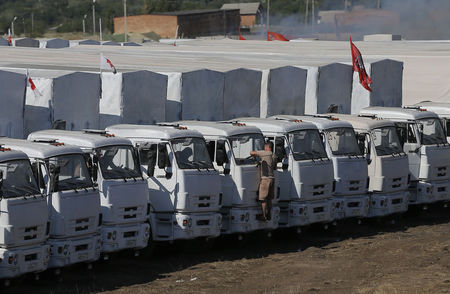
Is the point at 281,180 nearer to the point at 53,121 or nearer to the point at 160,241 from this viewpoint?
the point at 160,241

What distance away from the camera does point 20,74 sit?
2062cm

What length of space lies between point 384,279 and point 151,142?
5.12 m

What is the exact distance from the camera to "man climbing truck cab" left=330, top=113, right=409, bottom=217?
22.2 meters

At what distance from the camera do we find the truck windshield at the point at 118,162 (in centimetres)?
1717

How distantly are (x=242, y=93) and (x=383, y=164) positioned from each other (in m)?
4.83

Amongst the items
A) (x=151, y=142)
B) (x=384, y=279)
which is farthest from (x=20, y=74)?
(x=384, y=279)

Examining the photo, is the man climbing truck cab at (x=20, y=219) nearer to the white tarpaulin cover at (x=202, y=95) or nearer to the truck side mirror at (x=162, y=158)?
the truck side mirror at (x=162, y=158)

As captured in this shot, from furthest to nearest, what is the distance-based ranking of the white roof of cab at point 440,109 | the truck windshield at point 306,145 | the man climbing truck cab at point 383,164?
the white roof of cab at point 440,109 → the man climbing truck cab at point 383,164 → the truck windshield at point 306,145

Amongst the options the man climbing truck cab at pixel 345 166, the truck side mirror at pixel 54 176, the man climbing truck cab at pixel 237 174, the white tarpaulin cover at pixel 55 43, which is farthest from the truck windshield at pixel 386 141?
the white tarpaulin cover at pixel 55 43

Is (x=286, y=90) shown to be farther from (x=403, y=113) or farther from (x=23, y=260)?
(x=23, y=260)

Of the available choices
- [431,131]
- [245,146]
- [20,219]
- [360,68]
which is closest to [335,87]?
[360,68]

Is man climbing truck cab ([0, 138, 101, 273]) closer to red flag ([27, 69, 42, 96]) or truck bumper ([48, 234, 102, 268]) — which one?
truck bumper ([48, 234, 102, 268])

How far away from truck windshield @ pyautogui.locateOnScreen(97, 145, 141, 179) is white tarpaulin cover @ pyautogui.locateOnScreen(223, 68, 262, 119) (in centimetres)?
752

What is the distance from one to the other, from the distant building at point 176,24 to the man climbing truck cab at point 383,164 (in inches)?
2903
